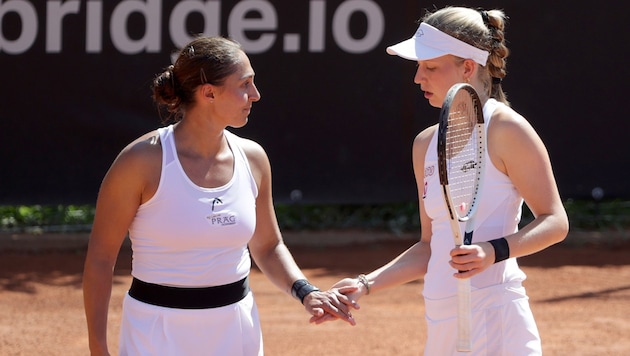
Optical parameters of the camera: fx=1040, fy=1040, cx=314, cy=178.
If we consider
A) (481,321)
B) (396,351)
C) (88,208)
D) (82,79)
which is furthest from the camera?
(88,208)

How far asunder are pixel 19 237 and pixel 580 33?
446cm

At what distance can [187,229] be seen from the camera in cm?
282

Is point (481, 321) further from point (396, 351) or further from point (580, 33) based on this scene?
point (580, 33)

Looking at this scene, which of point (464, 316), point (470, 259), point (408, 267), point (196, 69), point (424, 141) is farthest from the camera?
point (408, 267)

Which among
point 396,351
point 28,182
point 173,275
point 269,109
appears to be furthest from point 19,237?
point 173,275

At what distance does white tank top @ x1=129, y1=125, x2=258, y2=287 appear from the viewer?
2.83 m

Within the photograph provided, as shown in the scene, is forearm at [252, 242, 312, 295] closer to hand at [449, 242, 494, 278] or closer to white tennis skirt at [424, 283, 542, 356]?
white tennis skirt at [424, 283, 542, 356]

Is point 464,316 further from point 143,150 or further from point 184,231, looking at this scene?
point 143,150

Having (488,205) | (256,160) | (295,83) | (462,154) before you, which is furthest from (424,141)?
(295,83)

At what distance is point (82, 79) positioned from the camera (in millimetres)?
7633

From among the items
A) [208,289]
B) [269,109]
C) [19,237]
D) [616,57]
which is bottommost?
[19,237]

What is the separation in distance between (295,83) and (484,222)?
16.2 feet

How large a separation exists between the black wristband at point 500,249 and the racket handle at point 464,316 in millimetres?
101

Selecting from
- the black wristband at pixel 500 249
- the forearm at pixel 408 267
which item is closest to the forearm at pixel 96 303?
the forearm at pixel 408 267
